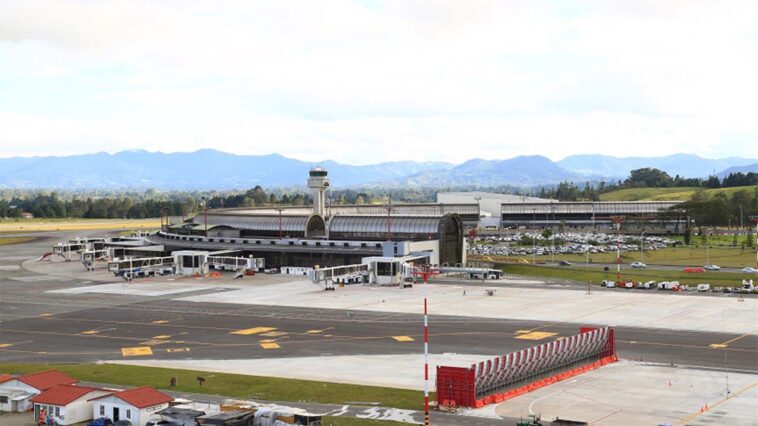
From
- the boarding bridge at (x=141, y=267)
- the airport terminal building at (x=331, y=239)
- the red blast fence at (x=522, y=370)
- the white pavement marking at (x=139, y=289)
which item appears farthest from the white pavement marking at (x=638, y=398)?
the boarding bridge at (x=141, y=267)

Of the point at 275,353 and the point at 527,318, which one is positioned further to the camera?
the point at 527,318

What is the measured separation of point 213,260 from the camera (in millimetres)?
135250

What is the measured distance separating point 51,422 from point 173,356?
65.7 feet

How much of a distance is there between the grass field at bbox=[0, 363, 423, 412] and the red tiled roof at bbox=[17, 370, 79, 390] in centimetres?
455

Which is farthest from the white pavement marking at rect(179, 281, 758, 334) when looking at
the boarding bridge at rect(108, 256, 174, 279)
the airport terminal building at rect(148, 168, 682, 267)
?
the boarding bridge at rect(108, 256, 174, 279)

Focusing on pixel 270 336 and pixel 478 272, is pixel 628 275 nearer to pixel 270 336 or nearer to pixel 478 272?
pixel 478 272

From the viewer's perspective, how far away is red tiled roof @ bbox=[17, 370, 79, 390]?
5088cm

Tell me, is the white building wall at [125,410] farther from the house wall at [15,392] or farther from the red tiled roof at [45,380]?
the house wall at [15,392]

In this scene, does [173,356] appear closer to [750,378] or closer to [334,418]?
[334,418]

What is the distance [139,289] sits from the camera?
11281 cm

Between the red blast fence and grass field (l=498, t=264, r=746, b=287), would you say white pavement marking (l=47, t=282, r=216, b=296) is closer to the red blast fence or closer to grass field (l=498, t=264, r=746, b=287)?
grass field (l=498, t=264, r=746, b=287)

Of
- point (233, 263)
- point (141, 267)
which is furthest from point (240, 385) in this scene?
point (233, 263)

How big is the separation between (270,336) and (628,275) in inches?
2410

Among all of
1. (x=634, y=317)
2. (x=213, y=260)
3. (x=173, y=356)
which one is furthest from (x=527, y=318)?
(x=213, y=260)
